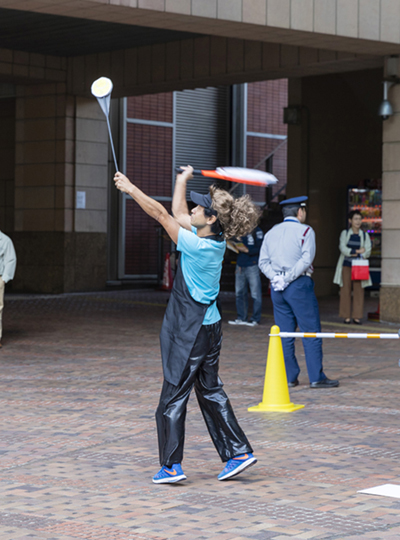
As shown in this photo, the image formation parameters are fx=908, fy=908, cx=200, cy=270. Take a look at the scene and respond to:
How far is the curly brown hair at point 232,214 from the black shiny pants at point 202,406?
1.92 ft

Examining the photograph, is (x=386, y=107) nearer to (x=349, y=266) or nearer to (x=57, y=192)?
(x=349, y=266)

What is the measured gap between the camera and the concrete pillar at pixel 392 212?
14.4 meters

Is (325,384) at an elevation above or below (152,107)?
below

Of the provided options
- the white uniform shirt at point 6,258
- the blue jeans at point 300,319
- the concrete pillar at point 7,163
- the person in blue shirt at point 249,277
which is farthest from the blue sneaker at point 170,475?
the concrete pillar at point 7,163

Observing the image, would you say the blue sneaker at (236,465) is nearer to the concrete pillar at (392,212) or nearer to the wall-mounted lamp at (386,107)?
the concrete pillar at (392,212)

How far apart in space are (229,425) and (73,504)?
1070mm

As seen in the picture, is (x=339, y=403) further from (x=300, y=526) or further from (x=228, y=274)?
(x=228, y=274)

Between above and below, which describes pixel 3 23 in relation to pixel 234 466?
above

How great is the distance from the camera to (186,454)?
243 inches

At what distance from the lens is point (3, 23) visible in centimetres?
1619

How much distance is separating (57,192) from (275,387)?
510 inches

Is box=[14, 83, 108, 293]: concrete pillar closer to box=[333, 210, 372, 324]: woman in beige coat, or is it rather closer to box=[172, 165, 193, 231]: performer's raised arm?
box=[333, 210, 372, 324]: woman in beige coat

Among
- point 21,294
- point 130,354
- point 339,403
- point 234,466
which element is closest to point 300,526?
point 234,466


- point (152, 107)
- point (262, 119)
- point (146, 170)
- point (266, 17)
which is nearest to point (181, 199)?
point (266, 17)
